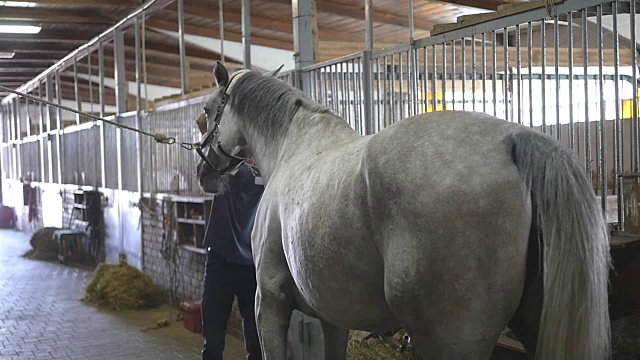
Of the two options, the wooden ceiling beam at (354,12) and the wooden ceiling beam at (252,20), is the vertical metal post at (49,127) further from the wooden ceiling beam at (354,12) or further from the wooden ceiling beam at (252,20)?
the wooden ceiling beam at (354,12)

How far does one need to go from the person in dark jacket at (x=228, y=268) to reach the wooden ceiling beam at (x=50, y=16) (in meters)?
6.31

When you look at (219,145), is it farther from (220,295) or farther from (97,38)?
(97,38)

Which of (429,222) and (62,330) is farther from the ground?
(429,222)

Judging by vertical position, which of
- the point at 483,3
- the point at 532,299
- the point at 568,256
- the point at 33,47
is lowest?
the point at 532,299

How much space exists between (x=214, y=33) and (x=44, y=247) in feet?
17.4

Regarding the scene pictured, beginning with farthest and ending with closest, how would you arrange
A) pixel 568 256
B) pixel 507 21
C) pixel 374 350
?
pixel 374 350
pixel 507 21
pixel 568 256

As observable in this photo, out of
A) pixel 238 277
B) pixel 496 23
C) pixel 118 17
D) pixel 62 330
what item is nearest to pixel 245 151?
pixel 238 277

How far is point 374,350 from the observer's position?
402 centimetres

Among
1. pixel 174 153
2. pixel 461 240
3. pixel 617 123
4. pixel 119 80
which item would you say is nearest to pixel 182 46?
pixel 174 153

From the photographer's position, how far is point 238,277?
13.6 feet

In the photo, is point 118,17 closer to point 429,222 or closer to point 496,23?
point 496,23

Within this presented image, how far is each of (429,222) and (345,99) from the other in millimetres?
2744

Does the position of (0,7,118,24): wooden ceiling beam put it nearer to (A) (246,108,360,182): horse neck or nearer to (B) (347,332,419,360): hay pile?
(B) (347,332,419,360): hay pile

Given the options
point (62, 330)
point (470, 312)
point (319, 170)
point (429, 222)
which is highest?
point (319, 170)
